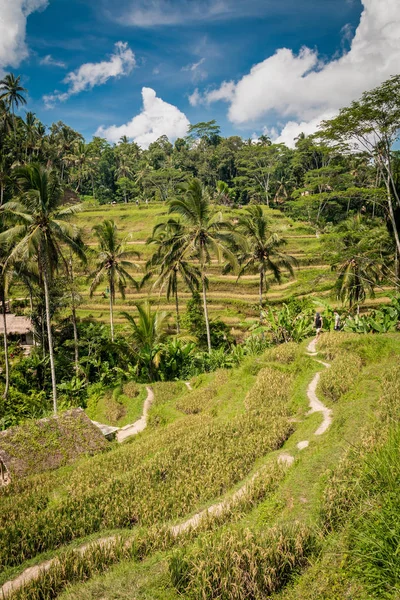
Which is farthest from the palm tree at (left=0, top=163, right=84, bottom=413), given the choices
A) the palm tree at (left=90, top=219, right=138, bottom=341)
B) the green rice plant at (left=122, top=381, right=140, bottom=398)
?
the palm tree at (left=90, top=219, right=138, bottom=341)

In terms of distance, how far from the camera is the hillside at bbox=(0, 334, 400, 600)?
15.5 feet

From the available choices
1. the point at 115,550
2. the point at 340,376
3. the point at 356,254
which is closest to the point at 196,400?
the point at 340,376

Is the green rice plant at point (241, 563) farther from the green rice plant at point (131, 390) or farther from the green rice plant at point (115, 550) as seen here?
the green rice plant at point (131, 390)

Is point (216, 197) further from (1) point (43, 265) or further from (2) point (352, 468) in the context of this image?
(2) point (352, 468)

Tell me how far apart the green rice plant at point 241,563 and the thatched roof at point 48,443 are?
8365 mm

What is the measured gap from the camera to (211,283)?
38.1 meters

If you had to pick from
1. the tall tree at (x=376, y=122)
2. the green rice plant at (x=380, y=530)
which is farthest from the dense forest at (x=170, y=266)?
the green rice plant at (x=380, y=530)

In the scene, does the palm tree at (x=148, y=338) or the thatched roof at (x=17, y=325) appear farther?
the thatched roof at (x=17, y=325)

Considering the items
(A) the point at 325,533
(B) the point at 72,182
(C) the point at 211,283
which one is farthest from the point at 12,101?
(A) the point at 325,533

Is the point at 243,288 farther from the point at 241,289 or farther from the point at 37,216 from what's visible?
the point at 37,216

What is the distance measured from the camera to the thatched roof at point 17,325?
30.6 m

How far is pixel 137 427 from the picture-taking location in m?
15.7

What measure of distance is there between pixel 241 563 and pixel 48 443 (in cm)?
947

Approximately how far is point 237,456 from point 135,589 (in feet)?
15.6
